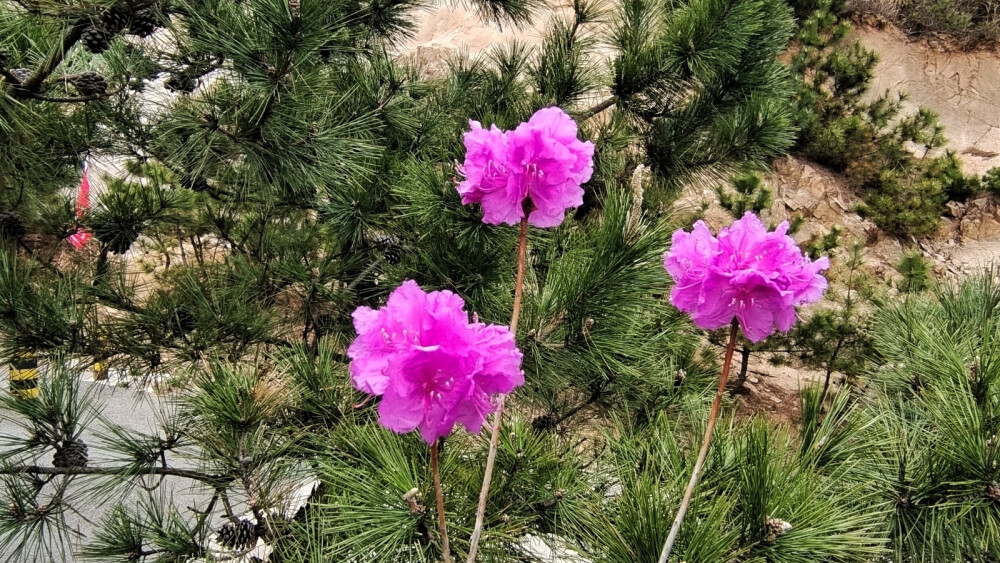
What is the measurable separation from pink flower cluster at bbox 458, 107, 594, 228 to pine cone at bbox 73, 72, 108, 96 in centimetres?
87

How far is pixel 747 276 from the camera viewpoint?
1.64 ft

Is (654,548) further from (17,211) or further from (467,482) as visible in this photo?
(17,211)

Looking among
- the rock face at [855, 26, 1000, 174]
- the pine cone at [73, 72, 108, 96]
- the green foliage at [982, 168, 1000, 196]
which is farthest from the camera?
the rock face at [855, 26, 1000, 174]

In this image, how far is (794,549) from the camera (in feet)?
1.90

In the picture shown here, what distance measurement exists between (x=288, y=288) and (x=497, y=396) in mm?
1308

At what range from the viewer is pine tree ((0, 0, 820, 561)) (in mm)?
756

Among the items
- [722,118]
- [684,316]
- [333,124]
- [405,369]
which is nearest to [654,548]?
[405,369]

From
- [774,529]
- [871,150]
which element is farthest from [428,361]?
[871,150]

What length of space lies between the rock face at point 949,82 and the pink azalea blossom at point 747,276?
23.6 ft

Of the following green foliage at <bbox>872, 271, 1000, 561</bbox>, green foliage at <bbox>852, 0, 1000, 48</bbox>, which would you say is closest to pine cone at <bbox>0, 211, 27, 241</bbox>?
green foliage at <bbox>872, 271, 1000, 561</bbox>

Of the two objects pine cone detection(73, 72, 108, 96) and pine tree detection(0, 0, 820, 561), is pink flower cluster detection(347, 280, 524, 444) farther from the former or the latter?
pine cone detection(73, 72, 108, 96)

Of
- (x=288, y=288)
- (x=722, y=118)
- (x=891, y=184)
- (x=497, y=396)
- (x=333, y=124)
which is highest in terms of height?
(x=891, y=184)

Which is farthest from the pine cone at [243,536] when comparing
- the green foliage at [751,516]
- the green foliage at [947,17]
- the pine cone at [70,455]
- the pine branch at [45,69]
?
the green foliage at [947,17]

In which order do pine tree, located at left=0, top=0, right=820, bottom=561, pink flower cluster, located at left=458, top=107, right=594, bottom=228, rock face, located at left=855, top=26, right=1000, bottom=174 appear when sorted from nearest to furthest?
pink flower cluster, located at left=458, top=107, right=594, bottom=228 < pine tree, located at left=0, top=0, right=820, bottom=561 < rock face, located at left=855, top=26, right=1000, bottom=174
